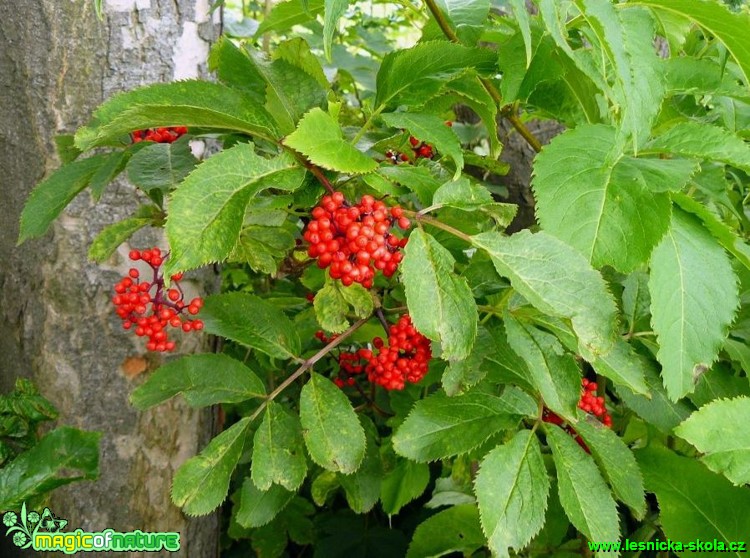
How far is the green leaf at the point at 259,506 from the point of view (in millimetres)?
1073

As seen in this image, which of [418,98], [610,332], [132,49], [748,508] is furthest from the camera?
[132,49]

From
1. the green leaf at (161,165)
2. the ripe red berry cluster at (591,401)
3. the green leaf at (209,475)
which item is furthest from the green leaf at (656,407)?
the green leaf at (161,165)

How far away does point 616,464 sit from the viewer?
2.95 ft

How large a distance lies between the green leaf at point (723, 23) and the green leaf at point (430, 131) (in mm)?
285

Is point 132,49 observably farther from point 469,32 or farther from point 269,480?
point 269,480

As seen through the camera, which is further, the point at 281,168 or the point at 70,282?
the point at 70,282

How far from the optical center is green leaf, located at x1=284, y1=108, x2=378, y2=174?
66 centimetres

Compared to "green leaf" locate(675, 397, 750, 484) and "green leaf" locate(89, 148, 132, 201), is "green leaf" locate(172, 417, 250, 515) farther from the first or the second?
"green leaf" locate(675, 397, 750, 484)

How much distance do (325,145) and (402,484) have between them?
2.62ft

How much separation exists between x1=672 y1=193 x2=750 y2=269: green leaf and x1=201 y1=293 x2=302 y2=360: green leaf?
0.63m

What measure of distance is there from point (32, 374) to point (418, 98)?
3.39 feet

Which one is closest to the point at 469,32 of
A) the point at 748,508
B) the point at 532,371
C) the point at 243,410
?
the point at 532,371

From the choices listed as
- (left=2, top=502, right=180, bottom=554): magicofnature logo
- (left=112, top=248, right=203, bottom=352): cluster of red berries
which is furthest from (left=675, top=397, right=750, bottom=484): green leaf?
(left=2, top=502, right=180, bottom=554): magicofnature logo

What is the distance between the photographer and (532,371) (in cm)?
81
